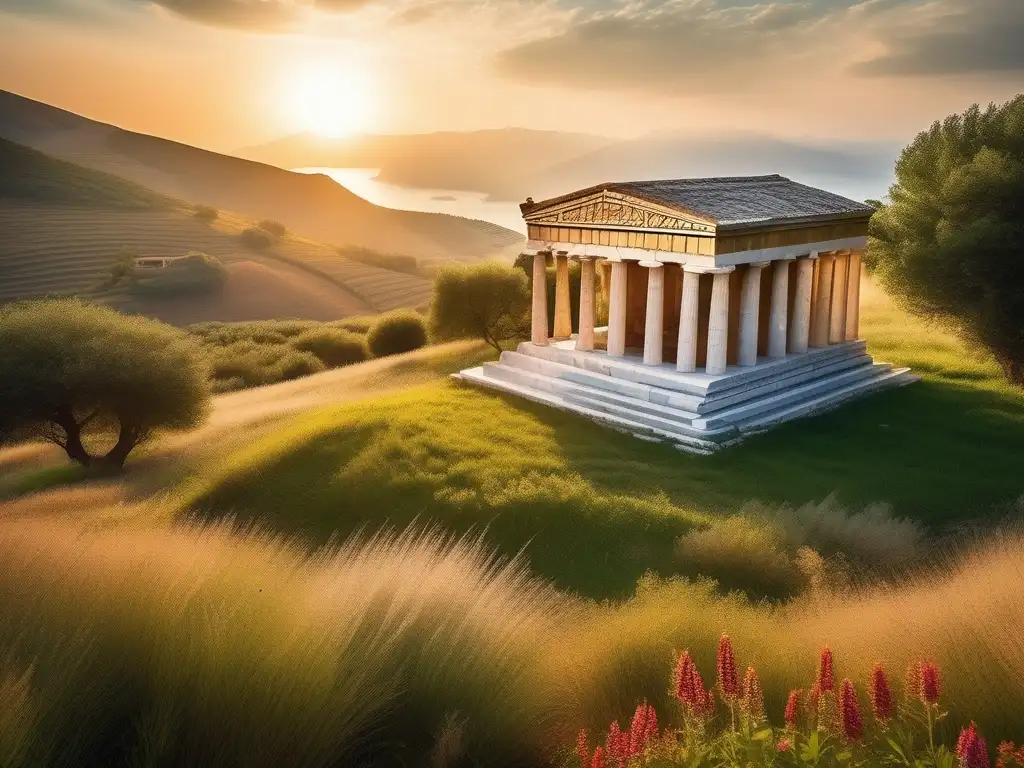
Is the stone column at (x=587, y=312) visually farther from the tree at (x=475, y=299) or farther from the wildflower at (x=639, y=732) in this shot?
the wildflower at (x=639, y=732)

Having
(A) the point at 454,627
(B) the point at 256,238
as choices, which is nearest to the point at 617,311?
(A) the point at 454,627

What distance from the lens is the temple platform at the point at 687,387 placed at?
18.8 m

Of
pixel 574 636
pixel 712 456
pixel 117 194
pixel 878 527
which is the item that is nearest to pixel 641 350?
pixel 712 456

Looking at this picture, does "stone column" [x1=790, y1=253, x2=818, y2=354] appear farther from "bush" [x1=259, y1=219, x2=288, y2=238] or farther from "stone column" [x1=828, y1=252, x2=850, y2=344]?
"bush" [x1=259, y1=219, x2=288, y2=238]

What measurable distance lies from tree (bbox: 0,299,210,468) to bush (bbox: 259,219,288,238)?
24.3 m

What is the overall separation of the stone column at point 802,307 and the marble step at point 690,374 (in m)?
0.44

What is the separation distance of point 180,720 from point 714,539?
8.97 m

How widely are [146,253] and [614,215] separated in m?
28.1

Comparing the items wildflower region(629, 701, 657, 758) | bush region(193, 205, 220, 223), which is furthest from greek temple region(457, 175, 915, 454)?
bush region(193, 205, 220, 223)

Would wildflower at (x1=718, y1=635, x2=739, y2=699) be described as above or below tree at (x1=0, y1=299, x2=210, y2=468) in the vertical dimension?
above

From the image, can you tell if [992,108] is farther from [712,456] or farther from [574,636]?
[574,636]

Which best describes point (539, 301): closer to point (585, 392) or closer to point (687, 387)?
point (585, 392)

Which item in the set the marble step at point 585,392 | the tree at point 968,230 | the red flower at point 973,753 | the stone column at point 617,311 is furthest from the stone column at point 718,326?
the red flower at point 973,753

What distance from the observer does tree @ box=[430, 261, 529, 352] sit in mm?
30922
